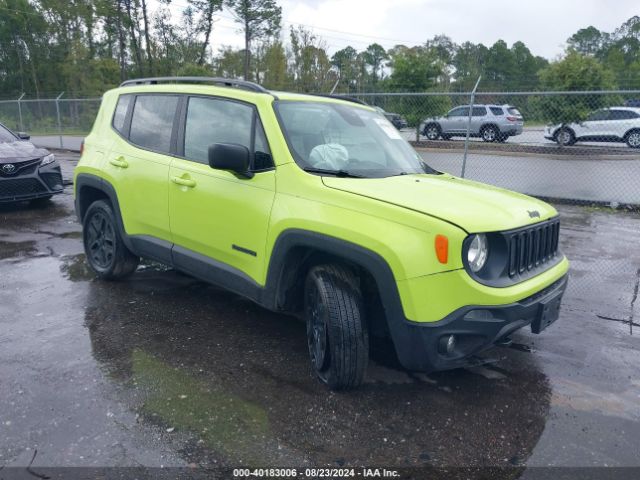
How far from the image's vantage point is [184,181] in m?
4.12

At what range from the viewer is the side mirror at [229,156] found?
3461mm

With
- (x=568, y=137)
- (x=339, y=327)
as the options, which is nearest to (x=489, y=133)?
(x=568, y=137)

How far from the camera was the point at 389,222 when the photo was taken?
9.68ft

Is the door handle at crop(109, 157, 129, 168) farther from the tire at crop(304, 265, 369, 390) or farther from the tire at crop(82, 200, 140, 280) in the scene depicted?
the tire at crop(304, 265, 369, 390)

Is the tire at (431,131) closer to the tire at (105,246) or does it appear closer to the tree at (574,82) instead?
the tree at (574,82)

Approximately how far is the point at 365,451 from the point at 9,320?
10.6 ft

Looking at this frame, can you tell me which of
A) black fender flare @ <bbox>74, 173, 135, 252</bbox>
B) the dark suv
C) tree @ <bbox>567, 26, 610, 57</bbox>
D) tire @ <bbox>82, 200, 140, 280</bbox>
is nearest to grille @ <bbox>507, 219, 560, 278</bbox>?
black fender flare @ <bbox>74, 173, 135, 252</bbox>

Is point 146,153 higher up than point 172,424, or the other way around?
point 146,153

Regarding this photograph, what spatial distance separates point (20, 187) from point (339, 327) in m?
7.22

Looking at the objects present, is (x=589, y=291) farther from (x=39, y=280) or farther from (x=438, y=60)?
(x=438, y=60)

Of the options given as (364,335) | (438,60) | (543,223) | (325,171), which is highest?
(438,60)

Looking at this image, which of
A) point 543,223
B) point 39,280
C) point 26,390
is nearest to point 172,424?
point 26,390

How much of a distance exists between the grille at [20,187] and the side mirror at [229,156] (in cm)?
619

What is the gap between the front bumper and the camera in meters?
8.26
